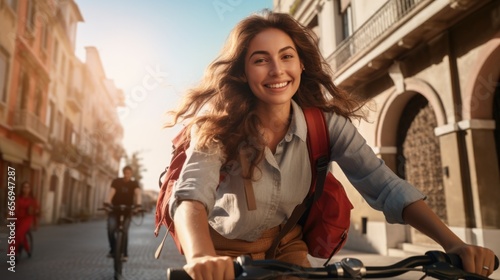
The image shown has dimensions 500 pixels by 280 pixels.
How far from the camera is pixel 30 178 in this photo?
18.6 metres

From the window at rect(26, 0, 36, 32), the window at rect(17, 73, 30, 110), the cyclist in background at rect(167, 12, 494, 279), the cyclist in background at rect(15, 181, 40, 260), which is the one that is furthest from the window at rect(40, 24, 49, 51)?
the cyclist in background at rect(167, 12, 494, 279)

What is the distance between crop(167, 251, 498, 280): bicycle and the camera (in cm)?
96

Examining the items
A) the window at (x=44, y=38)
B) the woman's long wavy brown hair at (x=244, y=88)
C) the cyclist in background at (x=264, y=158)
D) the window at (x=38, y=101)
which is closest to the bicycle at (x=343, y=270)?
the cyclist in background at (x=264, y=158)

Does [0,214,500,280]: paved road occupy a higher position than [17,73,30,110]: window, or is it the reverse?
[17,73,30,110]: window

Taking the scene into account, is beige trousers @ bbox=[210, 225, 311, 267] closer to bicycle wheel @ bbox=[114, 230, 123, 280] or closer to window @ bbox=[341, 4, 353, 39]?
bicycle wheel @ bbox=[114, 230, 123, 280]

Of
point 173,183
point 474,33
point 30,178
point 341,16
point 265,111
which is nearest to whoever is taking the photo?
point 173,183

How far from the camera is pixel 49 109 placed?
2220 centimetres

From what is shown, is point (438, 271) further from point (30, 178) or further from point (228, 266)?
point (30, 178)

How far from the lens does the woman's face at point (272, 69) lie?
1.70 meters

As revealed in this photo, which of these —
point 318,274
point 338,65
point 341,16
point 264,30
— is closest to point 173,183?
point 318,274

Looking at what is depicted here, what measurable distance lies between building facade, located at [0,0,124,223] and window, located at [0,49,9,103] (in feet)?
0.09

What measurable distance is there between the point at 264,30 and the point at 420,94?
27.5 ft

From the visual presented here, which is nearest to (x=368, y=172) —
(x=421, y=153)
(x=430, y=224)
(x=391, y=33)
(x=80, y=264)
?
(x=430, y=224)

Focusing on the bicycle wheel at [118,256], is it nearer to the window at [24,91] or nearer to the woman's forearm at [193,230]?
the woman's forearm at [193,230]
